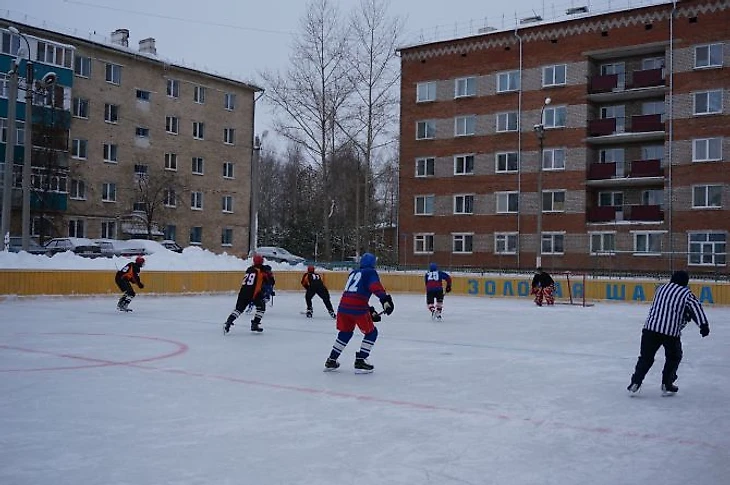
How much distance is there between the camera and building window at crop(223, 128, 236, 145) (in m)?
53.2

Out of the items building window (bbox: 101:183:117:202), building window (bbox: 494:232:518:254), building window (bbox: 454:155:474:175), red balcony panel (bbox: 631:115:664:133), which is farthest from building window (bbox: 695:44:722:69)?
building window (bbox: 101:183:117:202)

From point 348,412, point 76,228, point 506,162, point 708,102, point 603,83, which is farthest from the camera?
point 76,228

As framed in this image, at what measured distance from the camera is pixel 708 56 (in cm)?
3703

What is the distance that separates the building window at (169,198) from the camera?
47344 mm

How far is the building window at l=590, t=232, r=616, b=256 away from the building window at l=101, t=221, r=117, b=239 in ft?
91.2

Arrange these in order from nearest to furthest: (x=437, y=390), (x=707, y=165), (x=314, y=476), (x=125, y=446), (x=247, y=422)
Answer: (x=314, y=476) → (x=125, y=446) → (x=247, y=422) → (x=437, y=390) → (x=707, y=165)

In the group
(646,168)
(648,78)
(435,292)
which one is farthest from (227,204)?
(435,292)

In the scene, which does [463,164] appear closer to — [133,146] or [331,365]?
[133,146]

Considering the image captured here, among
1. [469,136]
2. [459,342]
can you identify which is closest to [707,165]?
[469,136]

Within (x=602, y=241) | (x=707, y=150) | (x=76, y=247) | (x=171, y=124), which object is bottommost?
(x=76, y=247)

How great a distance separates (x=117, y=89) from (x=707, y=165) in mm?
33559

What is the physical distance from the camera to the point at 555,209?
41750 mm

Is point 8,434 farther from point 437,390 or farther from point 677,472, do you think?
point 677,472

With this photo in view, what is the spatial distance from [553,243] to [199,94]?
2571 cm
